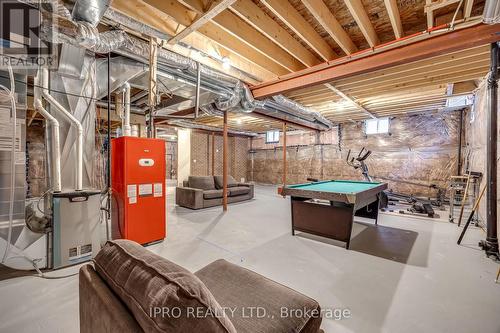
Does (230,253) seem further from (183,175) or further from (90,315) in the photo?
(183,175)

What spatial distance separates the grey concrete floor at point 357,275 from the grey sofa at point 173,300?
0.88 metres

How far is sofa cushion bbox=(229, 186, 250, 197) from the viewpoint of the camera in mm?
6146

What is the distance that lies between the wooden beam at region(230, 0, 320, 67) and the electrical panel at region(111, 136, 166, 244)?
191 cm

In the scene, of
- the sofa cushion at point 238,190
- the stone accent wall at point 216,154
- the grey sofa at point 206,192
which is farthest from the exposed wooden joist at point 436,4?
the stone accent wall at point 216,154

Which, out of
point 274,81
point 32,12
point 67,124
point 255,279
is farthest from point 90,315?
point 274,81

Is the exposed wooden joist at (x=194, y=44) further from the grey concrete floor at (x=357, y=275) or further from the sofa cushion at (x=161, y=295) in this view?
the grey concrete floor at (x=357, y=275)

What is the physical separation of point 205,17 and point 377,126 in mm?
7409

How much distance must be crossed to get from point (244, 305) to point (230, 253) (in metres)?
1.89

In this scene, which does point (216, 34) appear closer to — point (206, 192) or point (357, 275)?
point (357, 275)

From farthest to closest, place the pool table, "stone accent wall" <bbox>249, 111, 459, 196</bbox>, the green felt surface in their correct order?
"stone accent wall" <bbox>249, 111, 459, 196</bbox>
the green felt surface
the pool table

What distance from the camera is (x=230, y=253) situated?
2.81 m

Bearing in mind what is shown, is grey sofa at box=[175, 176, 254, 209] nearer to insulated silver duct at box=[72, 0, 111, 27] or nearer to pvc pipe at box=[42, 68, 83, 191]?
pvc pipe at box=[42, 68, 83, 191]

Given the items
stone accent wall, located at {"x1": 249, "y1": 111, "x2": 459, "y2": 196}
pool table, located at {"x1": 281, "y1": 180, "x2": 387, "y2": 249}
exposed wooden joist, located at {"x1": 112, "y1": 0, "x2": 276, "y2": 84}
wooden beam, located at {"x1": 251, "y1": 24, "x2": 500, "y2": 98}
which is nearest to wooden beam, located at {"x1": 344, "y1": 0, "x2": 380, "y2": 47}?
wooden beam, located at {"x1": 251, "y1": 24, "x2": 500, "y2": 98}

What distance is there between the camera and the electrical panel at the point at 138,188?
2.74m
